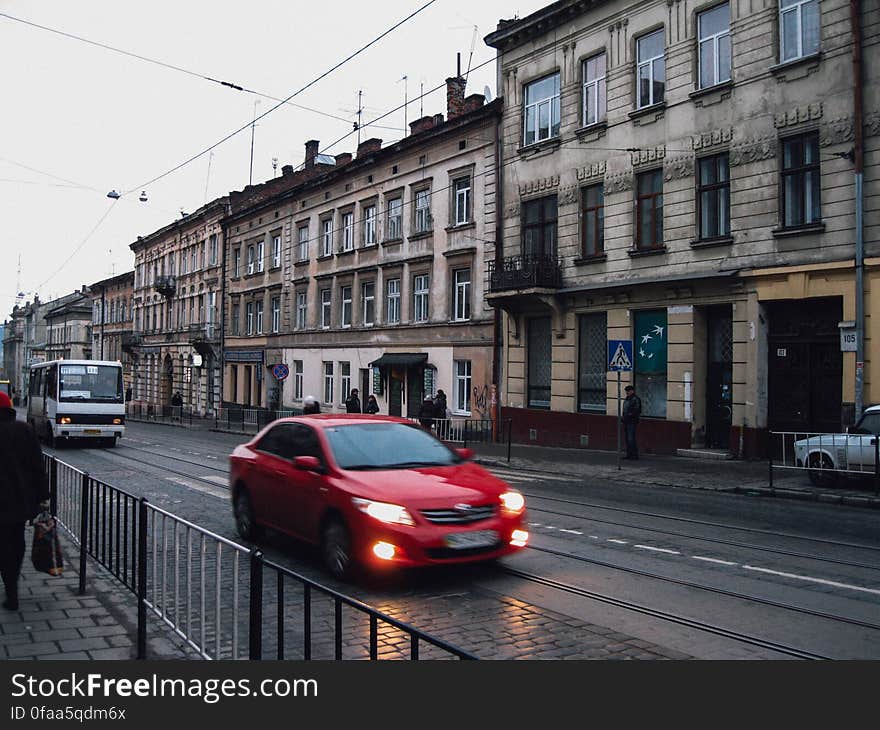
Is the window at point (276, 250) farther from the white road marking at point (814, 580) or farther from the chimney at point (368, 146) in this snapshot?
the white road marking at point (814, 580)

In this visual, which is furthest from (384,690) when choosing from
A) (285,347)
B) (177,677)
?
(285,347)

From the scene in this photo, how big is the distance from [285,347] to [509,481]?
90.3 ft

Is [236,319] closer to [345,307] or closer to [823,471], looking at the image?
[345,307]

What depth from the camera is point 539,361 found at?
2645 centimetres

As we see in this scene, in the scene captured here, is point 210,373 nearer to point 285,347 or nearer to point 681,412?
point 285,347

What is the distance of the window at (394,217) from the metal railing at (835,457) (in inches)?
816

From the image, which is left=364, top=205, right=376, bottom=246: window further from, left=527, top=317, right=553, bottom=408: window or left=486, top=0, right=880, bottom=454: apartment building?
left=527, top=317, right=553, bottom=408: window

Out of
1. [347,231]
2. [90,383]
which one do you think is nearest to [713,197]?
[90,383]

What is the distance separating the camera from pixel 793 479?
15836mm

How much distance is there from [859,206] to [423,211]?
693 inches

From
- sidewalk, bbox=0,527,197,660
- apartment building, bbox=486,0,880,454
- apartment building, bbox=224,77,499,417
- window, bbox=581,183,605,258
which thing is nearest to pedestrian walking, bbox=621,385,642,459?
→ apartment building, bbox=486,0,880,454

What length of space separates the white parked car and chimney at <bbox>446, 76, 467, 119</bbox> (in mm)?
20999

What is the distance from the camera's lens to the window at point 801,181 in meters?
18.6

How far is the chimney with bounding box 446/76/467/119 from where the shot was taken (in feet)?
105
